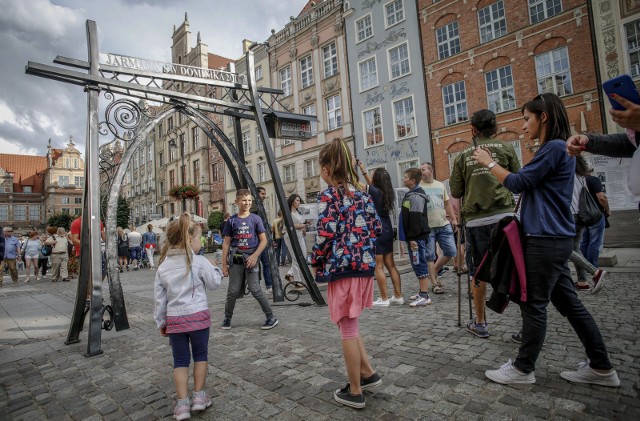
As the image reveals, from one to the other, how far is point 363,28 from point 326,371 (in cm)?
2300

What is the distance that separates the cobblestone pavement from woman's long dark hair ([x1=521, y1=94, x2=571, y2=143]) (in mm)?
1656

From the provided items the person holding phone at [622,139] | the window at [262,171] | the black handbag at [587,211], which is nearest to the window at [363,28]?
the window at [262,171]

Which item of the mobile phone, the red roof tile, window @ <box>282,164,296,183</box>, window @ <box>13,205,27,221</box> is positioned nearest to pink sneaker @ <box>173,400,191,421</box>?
the mobile phone

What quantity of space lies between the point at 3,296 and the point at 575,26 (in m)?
21.8

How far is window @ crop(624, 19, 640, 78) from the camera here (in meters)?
13.4

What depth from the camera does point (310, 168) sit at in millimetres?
25672

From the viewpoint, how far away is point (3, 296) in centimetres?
970

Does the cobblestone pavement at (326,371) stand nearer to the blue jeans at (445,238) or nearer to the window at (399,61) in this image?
the blue jeans at (445,238)

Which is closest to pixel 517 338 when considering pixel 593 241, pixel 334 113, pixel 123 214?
pixel 593 241

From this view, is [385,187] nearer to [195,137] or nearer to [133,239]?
[133,239]

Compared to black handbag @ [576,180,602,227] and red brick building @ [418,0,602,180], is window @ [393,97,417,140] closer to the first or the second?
red brick building @ [418,0,602,180]

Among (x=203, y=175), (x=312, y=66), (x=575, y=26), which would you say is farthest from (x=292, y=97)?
(x=575, y=26)

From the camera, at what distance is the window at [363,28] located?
2184 cm

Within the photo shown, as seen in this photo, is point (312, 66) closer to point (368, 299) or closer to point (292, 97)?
point (292, 97)
